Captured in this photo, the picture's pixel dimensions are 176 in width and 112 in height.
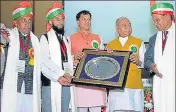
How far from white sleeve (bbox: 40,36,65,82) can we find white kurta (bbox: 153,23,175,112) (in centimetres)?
94

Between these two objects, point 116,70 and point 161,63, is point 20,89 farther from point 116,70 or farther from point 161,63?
point 161,63

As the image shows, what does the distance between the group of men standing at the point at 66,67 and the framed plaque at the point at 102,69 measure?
0.24ft

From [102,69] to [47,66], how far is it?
1.81 ft

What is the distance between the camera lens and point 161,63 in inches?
117

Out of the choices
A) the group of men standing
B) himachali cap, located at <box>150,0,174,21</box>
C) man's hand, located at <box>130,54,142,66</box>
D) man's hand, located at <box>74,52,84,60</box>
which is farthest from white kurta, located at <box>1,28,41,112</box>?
himachali cap, located at <box>150,0,174,21</box>

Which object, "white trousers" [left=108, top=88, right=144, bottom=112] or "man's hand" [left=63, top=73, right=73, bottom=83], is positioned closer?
"man's hand" [left=63, top=73, right=73, bottom=83]

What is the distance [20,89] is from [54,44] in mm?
565

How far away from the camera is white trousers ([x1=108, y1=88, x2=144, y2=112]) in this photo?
3.12 meters

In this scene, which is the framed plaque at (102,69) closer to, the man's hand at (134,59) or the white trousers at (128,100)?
the man's hand at (134,59)

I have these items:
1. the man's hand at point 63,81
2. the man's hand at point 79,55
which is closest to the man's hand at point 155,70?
the man's hand at point 79,55

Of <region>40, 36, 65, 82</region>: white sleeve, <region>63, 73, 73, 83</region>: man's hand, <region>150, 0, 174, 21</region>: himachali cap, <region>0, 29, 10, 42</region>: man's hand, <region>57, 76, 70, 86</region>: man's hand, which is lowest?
<region>57, 76, 70, 86</region>: man's hand

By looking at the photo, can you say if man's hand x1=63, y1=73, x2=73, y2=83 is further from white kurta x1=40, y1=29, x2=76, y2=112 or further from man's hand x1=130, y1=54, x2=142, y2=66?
man's hand x1=130, y1=54, x2=142, y2=66

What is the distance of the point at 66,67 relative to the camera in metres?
3.14

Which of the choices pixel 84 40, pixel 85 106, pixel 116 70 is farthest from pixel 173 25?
pixel 85 106
